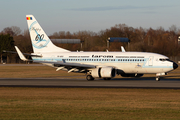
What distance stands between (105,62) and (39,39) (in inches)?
461

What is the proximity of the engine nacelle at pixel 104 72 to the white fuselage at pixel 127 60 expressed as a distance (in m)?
1.66

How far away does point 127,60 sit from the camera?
40.5 metres

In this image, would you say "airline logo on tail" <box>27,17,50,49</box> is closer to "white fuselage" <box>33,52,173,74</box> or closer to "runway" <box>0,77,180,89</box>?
"white fuselage" <box>33,52,173,74</box>

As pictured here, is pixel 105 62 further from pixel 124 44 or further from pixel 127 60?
pixel 124 44

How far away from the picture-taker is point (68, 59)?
43.6 meters

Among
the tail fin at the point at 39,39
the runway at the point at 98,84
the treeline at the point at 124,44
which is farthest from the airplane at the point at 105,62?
the treeline at the point at 124,44

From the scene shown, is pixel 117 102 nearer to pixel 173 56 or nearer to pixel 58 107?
pixel 58 107

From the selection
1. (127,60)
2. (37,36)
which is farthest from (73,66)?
(37,36)

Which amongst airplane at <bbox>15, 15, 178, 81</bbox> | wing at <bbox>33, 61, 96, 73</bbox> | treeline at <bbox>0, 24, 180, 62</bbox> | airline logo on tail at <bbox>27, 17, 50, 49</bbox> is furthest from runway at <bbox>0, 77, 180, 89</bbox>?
treeline at <bbox>0, 24, 180, 62</bbox>

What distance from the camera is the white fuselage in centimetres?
3944

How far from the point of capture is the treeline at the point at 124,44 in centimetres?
11838

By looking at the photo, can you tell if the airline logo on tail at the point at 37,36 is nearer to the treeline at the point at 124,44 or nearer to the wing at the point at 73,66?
the wing at the point at 73,66

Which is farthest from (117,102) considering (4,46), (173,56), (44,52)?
(4,46)

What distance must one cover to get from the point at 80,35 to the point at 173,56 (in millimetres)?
77095
